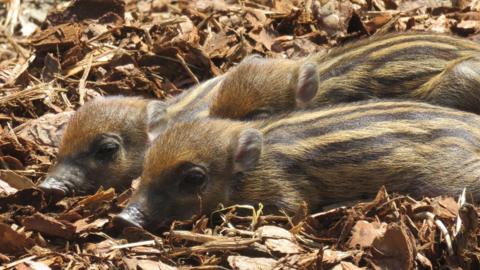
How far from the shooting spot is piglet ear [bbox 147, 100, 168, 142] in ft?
19.1

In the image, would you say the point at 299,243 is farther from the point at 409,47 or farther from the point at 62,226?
the point at 409,47

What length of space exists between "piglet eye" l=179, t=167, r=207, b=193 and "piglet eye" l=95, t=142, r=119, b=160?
0.70 metres

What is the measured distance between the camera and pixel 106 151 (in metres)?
5.66

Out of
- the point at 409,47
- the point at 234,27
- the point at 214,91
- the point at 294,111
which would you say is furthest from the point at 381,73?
the point at 234,27

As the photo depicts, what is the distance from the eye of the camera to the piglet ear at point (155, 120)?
19.1 feet

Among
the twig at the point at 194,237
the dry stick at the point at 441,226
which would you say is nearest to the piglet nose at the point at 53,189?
the twig at the point at 194,237

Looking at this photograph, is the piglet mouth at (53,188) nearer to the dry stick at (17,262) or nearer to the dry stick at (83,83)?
the dry stick at (17,262)

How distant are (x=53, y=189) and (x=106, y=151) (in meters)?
0.45

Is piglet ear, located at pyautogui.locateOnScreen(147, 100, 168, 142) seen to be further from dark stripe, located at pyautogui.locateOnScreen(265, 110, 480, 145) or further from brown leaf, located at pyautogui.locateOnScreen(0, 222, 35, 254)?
brown leaf, located at pyautogui.locateOnScreen(0, 222, 35, 254)

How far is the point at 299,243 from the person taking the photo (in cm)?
478

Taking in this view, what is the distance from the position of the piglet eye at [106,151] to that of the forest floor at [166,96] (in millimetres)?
268

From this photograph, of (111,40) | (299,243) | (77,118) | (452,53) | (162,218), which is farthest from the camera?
(111,40)

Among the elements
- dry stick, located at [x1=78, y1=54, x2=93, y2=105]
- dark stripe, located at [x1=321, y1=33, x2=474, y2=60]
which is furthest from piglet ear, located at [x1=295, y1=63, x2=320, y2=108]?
dry stick, located at [x1=78, y1=54, x2=93, y2=105]

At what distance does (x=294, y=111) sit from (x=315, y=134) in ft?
1.55
